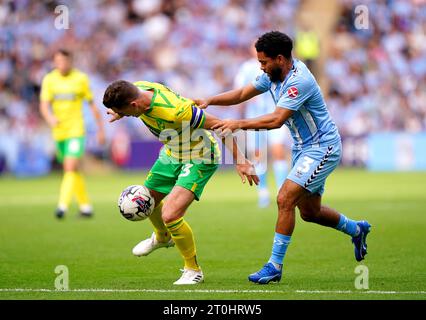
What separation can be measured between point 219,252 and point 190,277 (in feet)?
7.62

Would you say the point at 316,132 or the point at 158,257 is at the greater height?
the point at 316,132

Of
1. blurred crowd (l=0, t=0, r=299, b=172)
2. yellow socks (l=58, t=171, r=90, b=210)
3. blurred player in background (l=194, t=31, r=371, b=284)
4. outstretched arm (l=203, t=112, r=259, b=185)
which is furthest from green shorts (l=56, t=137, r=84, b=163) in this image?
blurred crowd (l=0, t=0, r=299, b=172)

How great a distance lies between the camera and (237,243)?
11.3m

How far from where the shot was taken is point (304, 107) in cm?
849

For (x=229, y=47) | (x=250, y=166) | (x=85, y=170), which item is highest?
(x=229, y=47)

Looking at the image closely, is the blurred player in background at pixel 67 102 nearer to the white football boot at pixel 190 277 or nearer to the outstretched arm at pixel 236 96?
the outstretched arm at pixel 236 96

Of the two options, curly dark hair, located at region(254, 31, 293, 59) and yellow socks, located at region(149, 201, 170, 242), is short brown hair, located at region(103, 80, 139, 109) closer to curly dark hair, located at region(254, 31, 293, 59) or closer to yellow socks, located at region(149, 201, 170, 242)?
curly dark hair, located at region(254, 31, 293, 59)

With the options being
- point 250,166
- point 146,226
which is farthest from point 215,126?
point 146,226

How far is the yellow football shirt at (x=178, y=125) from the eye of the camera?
816 centimetres

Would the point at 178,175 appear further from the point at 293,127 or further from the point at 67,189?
the point at 67,189
